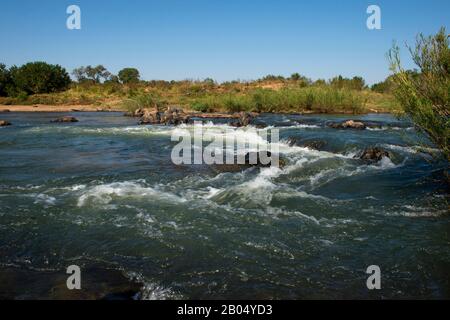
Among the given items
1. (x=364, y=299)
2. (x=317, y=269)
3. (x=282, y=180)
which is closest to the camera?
(x=364, y=299)

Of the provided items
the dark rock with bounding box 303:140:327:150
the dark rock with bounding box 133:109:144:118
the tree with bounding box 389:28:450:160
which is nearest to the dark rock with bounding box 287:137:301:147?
the dark rock with bounding box 303:140:327:150

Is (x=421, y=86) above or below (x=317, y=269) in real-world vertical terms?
above

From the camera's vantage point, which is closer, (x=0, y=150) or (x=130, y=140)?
(x=0, y=150)

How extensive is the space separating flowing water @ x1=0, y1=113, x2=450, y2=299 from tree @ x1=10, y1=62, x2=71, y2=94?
47.7 meters

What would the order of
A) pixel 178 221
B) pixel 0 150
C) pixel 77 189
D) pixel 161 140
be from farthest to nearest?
pixel 161 140, pixel 0 150, pixel 77 189, pixel 178 221

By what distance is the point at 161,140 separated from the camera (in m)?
18.6

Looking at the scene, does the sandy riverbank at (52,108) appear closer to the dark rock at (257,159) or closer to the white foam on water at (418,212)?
the dark rock at (257,159)

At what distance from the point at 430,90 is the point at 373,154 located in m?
5.36

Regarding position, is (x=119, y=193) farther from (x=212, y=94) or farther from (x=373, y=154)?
(x=212, y=94)

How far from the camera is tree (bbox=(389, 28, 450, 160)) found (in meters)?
7.53
